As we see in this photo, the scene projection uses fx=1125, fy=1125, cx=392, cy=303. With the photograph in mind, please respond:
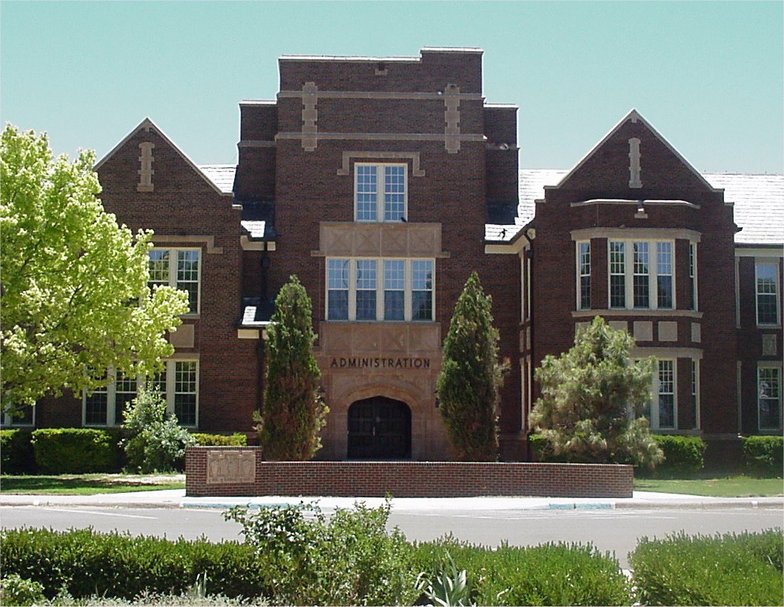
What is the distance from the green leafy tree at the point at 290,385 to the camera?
3119 cm

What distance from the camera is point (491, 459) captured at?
31.3m

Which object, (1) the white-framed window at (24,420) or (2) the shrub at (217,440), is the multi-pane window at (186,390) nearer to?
(2) the shrub at (217,440)

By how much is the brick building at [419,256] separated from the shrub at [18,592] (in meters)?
24.3

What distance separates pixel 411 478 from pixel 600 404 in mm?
5503

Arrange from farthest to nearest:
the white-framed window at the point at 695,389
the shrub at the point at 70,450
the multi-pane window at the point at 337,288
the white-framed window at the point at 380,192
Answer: the white-framed window at the point at 380,192 < the multi-pane window at the point at 337,288 < the white-framed window at the point at 695,389 < the shrub at the point at 70,450

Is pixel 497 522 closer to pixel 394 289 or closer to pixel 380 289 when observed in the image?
pixel 380 289

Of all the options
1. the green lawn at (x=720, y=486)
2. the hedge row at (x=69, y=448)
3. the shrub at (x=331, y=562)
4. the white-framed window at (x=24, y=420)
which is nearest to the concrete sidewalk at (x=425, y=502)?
the green lawn at (x=720, y=486)

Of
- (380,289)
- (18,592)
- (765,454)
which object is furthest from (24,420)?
(18,592)

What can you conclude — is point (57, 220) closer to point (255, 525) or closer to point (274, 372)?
point (274, 372)

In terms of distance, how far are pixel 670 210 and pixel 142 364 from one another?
16.1 meters

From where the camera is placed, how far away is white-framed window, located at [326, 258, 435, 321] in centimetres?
3619

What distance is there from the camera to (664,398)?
33.8m

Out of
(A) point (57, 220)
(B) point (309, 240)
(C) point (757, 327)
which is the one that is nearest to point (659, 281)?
(C) point (757, 327)

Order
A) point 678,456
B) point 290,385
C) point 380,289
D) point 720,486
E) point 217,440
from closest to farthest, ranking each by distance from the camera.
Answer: point 720,486 < point 290,385 < point 678,456 < point 217,440 < point 380,289
